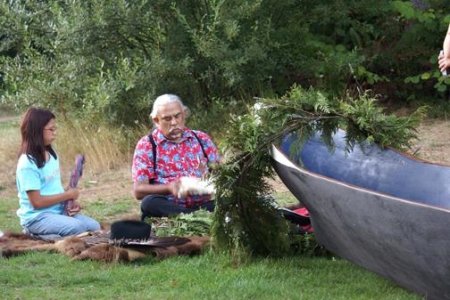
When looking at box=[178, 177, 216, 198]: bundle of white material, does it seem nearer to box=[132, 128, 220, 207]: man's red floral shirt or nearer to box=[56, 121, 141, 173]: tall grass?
box=[132, 128, 220, 207]: man's red floral shirt

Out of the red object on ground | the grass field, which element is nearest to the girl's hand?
the red object on ground

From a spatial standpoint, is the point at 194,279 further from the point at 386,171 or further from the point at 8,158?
the point at 8,158

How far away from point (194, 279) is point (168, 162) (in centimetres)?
169

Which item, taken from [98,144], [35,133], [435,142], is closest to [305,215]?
[35,133]

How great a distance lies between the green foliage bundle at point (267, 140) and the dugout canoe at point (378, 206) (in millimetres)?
118

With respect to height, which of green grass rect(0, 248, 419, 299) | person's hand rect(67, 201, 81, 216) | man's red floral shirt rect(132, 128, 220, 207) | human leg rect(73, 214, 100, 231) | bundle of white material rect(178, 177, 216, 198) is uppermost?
man's red floral shirt rect(132, 128, 220, 207)

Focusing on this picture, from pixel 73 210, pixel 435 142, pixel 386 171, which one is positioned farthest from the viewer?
pixel 435 142

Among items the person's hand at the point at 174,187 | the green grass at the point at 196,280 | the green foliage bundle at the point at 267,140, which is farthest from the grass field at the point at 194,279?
the person's hand at the point at 174,187

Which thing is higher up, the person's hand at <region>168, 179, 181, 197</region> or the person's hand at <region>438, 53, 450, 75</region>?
the person's hand at <region>438, 53, 450, 75</region>

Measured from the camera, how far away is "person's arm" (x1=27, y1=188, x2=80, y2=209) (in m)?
6.71

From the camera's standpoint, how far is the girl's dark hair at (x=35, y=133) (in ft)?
21.9

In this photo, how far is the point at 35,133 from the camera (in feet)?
22.2

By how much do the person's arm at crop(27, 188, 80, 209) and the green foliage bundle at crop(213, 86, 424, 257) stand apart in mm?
1533

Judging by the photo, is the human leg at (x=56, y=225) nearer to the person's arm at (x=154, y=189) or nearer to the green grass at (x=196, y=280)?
the person's arm at (x=154, y=189)
